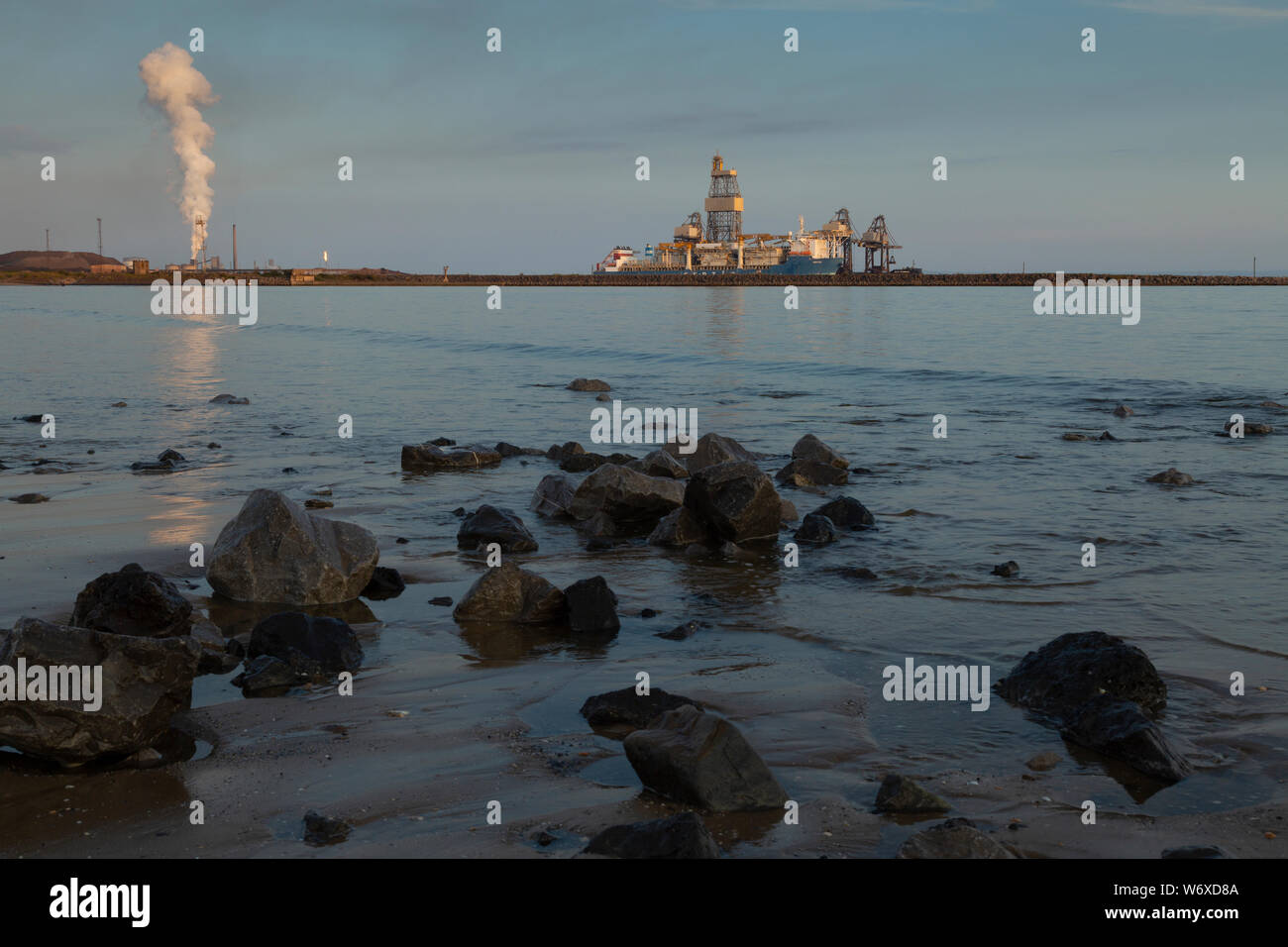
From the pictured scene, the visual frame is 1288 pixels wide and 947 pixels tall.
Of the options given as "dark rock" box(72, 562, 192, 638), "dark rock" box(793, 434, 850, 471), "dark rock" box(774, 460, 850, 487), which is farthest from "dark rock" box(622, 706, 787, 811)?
"dark rock" box(793, 434, 850, 471)

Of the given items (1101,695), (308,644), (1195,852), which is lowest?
(1195,852)

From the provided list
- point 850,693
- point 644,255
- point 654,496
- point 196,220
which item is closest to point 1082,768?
point 850,693

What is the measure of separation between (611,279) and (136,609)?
571 feet

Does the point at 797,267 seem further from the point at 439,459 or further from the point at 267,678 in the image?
the point at 267,678

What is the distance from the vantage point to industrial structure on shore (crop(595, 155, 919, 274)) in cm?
16588

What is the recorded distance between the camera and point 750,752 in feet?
16.6

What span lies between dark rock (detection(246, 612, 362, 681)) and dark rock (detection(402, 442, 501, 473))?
26.6 feet

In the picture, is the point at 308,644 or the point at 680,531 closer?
the point at 308,644

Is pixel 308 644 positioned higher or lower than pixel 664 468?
lower

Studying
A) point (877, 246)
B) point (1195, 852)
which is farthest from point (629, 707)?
point (877, 246)

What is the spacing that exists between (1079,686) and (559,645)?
3413mm

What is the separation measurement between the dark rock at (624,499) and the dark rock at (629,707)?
4918mm

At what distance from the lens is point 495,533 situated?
34.1 feet
